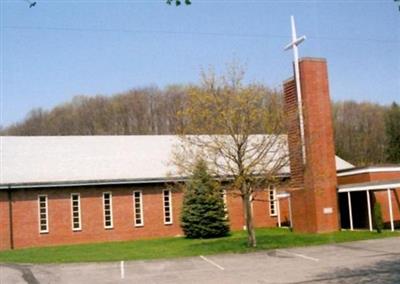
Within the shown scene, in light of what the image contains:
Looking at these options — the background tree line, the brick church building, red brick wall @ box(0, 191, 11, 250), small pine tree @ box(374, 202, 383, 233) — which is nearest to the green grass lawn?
small pine tree @ box(374, 202, 383, 233)

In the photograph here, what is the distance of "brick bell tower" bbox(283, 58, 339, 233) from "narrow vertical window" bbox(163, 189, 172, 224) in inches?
374

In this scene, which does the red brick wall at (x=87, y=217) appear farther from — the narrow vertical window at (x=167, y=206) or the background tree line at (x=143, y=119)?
the background tree line at (x=143, y=119)

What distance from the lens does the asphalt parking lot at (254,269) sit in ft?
54.6

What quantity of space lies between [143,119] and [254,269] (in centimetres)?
6722

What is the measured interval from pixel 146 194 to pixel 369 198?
1393 centimetres

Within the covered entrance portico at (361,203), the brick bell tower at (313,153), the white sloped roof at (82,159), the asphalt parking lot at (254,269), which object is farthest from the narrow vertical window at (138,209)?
the asphalt parking lot at (254,269)

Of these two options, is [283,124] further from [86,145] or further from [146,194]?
[86,145]

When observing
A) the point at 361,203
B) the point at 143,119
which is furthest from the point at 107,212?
the point at 143,119

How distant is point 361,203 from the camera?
32.4 meters

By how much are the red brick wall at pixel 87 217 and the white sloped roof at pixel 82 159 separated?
0.81 meters

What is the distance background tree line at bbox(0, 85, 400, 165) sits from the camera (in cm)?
7675

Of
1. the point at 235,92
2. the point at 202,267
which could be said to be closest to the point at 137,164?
the point at 235,92

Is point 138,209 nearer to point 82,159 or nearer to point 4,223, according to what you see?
point 82,159

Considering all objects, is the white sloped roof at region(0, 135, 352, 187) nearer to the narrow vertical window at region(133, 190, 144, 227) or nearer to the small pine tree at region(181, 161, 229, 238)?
the narrow vertical window at region(133, 190, 144, 227)
